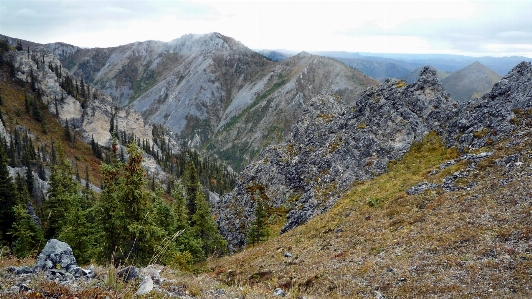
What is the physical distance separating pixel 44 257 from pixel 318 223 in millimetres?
29140

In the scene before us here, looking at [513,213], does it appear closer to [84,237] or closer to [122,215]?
[122,215]

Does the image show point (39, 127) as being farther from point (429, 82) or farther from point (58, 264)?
point (58, 264)

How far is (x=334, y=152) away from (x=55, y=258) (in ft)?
164

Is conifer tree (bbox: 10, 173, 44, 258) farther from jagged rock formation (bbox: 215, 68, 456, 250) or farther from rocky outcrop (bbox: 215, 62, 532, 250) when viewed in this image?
jagged rock formation (bbox: 215, 68, 456, 250)

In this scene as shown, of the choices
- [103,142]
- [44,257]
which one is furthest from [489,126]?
[103,142]

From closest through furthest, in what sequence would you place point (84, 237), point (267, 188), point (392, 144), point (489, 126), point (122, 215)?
point (122, 215)
point (84, 237)
point (489, 126)
point (392, 144)
point (267, 188)

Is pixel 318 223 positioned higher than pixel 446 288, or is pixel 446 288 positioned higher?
pixel 446 288

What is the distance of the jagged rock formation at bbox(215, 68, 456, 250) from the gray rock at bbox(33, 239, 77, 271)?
36531 mm

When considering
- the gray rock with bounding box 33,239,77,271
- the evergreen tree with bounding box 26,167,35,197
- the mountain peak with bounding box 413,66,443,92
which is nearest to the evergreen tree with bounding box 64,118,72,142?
the evergreen tree with bounding box 26,167,35,197

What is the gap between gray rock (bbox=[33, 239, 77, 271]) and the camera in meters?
9.85

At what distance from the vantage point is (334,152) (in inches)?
2190

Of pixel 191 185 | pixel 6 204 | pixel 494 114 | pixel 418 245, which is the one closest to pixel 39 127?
pixel 6 204

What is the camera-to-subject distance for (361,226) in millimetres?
28219

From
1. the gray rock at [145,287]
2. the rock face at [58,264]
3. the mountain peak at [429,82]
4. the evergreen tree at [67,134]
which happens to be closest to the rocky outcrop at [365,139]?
the mountain peak at [429,82]
